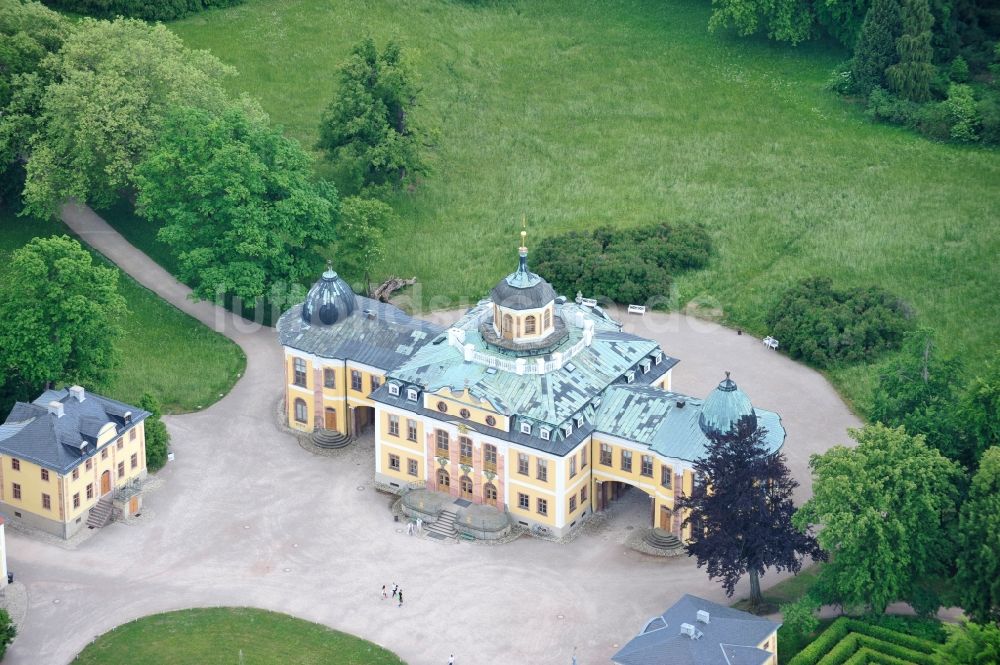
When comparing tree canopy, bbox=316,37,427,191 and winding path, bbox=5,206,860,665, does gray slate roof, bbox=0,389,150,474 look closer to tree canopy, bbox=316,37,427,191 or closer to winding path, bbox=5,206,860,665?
winding path, bbox=5,206,860,665

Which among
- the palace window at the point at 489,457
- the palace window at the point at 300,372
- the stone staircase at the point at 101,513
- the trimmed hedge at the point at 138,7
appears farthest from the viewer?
the trimmed hedge at the point at 138,7

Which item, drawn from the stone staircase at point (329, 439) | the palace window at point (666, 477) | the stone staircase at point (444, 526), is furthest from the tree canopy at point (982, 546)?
the stone staircase at point (329, 439)

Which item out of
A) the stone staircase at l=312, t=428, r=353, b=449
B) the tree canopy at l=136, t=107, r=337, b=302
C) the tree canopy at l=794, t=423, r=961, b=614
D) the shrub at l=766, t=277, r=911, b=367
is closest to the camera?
the tree canopy at l=794, t=423, r=961, b=614

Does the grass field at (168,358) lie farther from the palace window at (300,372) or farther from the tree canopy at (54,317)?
the palace window at (300,372)

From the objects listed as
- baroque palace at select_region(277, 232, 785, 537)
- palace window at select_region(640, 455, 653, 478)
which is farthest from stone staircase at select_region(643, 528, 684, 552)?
palace window at select_region(640, 455, 653, 478)

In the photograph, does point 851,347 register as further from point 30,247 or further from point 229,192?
point 30,247

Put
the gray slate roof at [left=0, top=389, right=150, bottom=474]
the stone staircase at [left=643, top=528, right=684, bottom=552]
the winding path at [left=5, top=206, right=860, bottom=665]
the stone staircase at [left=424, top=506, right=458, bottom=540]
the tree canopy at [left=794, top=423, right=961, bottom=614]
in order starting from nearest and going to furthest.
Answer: the tree canopy at [left=794, top=423, right=961, bottom=614], the winding path at [left=5, top=206, right=860, bottom=665], the stone staircase at [left=643, top=528, right=684, bottom=552], the gray slate roof at [left=0, top=389, right=150, bottom=474], the stone staircase at [left=424, top=506, right=458, bottom=540]

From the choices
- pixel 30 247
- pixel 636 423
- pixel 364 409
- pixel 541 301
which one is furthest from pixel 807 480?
pixel 30 247
